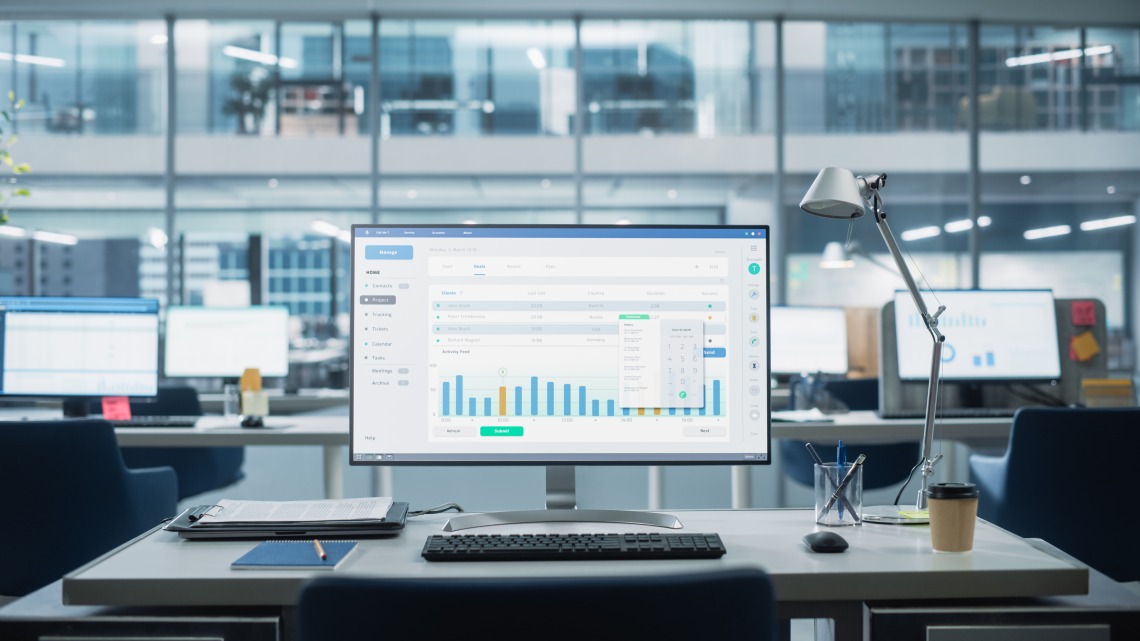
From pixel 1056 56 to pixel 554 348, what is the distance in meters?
5.33

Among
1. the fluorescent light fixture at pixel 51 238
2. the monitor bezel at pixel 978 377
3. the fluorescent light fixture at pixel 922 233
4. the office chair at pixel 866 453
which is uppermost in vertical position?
the fluorescent light fixture at pixel 922 233

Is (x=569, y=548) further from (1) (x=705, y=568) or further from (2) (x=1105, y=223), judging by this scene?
(2) (x=1105, y=223)

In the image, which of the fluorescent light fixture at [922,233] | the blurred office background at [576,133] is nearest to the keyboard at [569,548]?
the blurred office background at [576,133]

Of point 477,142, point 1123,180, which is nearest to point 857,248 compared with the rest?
point 1123,180

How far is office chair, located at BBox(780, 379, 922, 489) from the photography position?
3805mm

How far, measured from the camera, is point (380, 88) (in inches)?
214

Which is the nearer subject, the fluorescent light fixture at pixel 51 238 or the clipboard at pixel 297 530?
the clipboard at pixel 297 530

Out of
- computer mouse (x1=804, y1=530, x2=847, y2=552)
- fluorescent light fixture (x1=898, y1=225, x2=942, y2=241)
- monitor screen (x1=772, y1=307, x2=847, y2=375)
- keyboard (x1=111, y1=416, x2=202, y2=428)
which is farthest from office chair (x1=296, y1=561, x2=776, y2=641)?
fluorescent light fixture (x1=898, y1=225, x2=942, y2=241)

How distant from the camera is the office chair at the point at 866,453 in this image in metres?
3.80

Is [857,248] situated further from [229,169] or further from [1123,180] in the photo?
[229,169]

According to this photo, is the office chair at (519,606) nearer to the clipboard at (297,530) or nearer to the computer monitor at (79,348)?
the clipboard at (297,530)

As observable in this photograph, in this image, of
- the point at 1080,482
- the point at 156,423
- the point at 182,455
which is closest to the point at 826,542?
the point at 1080,482

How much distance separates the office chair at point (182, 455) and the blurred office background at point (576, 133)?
64.5 inches

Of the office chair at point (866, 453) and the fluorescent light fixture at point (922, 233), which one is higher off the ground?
the fluorescent light fixture at point (922, 233)
